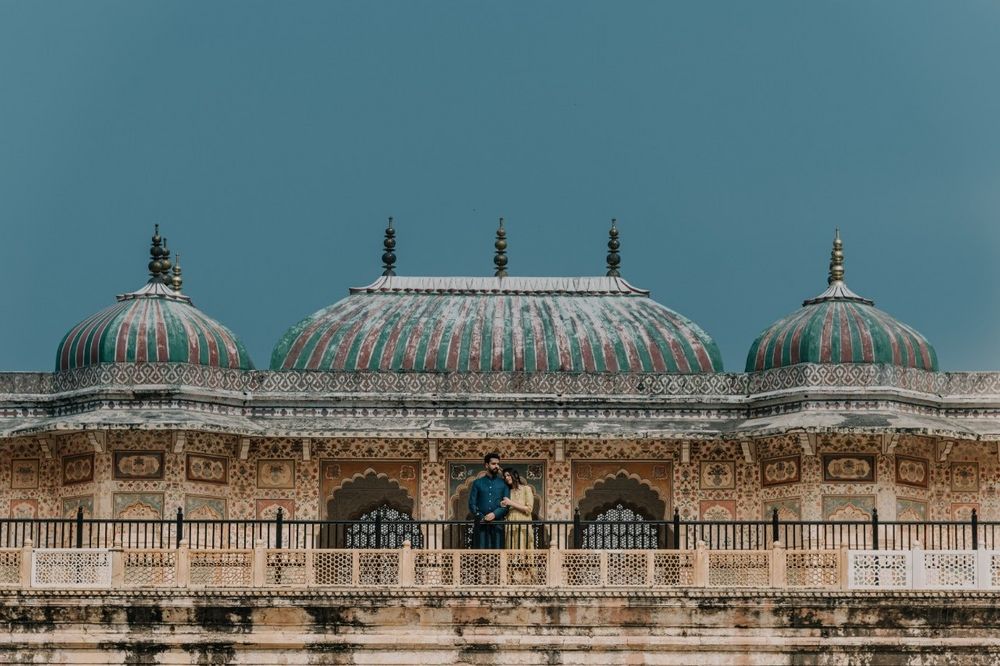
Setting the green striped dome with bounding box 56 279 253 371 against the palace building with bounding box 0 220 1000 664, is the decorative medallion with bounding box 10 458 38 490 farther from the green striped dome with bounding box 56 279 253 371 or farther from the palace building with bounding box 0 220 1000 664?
the green striped dome with bounding box 56 279 253 371

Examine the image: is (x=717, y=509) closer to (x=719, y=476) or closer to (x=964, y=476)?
(x=719, y=476)

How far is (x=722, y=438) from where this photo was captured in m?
36.6

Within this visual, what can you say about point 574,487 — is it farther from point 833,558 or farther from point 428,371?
point 833,558

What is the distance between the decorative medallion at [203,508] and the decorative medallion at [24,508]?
214cm

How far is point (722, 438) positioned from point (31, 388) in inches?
372

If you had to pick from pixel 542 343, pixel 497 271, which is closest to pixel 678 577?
pixel 542 343

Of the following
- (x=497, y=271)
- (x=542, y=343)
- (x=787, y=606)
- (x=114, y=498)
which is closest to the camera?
(x=787, y=606)

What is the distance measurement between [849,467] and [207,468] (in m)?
8.48

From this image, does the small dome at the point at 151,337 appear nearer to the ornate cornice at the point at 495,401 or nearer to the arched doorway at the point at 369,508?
the ornate cornice at the point at 495,401

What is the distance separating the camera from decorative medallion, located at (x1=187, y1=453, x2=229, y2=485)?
36.4 meters

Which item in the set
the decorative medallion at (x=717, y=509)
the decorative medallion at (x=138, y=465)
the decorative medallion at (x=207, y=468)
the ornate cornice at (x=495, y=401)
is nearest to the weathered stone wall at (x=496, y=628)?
the decorative medallion at (x=138, y=465)

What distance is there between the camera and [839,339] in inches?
1451

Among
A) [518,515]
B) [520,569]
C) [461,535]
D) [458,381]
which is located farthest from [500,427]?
[520,569]

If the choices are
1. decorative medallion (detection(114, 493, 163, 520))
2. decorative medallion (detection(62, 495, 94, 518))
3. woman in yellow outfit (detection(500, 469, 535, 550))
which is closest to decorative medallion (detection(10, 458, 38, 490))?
decorative medallion (detection(62, 495, 94, 518))
